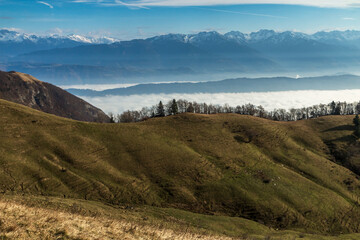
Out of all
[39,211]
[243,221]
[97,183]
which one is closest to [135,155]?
[97,183]

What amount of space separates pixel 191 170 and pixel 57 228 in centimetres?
5792

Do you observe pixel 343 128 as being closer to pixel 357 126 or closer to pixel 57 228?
pixel 357 126

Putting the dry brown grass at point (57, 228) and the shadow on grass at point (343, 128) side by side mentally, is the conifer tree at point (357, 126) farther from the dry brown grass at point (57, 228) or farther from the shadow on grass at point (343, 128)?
the dry brown grass at point (57, 228)

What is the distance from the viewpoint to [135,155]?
77.4m

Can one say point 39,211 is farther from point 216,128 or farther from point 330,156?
point 330,156

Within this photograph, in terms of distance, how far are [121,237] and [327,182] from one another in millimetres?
78096

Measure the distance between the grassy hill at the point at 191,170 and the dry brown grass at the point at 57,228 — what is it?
3495cm

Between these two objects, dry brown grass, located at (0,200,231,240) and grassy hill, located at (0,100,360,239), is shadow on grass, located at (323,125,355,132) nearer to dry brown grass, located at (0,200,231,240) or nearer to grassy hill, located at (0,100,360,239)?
grassy hill, located at (0,100,360,239)

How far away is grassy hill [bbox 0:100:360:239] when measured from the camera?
6028 centimetres

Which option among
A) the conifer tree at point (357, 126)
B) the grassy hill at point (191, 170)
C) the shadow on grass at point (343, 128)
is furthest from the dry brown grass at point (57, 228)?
the shadow on grass at point (343, 128)

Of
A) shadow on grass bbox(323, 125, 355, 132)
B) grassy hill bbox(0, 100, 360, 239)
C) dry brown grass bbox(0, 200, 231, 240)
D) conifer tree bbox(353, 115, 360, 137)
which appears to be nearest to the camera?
dry brown grass bbox(0, 200, 231, 240)

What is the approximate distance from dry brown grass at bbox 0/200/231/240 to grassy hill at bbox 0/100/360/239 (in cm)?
3495

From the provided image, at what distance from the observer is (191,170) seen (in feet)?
242

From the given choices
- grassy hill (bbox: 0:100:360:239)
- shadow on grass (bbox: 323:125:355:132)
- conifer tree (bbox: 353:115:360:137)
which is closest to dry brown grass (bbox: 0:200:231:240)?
grassy hill (bbox: 0:100:360:239)
